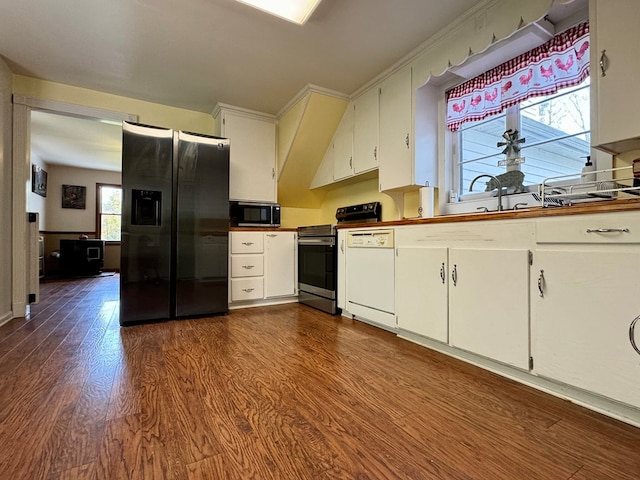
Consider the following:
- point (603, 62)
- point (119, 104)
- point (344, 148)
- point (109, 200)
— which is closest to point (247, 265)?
point (344, 148)

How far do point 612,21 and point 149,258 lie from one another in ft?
10.9

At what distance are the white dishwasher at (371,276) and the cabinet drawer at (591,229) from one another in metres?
1.05

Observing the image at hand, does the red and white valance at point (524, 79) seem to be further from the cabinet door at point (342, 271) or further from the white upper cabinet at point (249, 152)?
the white upper cabinet at point (249, 152)

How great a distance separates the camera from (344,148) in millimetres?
3346

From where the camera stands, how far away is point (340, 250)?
9.49 ft

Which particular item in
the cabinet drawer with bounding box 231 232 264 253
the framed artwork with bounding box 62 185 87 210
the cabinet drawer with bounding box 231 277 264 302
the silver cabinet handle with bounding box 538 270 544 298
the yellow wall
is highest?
the yellow wall

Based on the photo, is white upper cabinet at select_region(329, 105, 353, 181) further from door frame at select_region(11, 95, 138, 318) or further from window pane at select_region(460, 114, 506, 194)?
door frame at select_region(11, 95, 138, 318)

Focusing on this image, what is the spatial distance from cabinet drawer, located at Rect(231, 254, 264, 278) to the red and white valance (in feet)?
7.34

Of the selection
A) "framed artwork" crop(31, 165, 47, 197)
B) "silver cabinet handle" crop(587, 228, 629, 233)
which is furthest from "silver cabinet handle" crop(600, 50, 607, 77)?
"framed artwork" crop(31, 165, 47, 197)

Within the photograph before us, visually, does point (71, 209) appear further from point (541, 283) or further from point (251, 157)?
point (541, 283)

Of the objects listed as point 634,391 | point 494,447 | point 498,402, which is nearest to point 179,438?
point 494,447

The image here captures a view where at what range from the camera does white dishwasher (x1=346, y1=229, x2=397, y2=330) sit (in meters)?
2.34

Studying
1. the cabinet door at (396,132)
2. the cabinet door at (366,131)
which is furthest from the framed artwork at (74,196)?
the cabinet door at (396,132)

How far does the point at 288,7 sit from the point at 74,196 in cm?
709
